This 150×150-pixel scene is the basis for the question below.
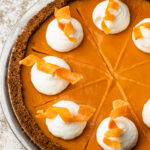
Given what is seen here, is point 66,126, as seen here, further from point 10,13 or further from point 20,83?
point 10,13

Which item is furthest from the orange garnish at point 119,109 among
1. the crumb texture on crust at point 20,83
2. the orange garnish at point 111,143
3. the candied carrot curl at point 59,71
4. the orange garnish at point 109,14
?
the orange garnish at point 109,14

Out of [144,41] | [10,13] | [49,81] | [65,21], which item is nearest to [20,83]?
[49,81]

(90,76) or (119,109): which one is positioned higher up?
(90,76)

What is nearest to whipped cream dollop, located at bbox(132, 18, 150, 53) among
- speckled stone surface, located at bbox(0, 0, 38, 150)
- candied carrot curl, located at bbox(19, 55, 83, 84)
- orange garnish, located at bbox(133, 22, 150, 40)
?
orange garnish, located at bbox(133, 22, 150, 40)

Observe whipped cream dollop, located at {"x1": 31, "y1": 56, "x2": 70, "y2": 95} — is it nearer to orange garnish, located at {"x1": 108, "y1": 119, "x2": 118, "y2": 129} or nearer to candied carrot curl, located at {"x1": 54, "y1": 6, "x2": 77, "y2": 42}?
candied carrot curl, located at {"x1": 54, "y1": 6, "x2": 77, "y2": 42}

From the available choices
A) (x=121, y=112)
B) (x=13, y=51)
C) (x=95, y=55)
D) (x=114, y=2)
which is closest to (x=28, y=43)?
(x=13, y=51)

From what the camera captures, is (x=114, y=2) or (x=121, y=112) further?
(x=114, y=2)

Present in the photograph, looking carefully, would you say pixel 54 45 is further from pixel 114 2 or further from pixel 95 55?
pixel 114 2
